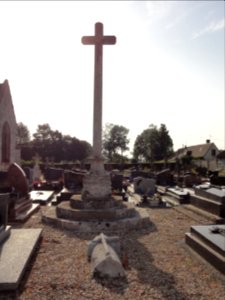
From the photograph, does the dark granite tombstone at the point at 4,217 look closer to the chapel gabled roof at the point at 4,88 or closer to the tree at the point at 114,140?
the chapel gabled roof at the point at 4,88

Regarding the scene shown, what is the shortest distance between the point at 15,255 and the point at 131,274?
7.26 feet

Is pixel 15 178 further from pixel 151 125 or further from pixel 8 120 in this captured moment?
pixel 151 125

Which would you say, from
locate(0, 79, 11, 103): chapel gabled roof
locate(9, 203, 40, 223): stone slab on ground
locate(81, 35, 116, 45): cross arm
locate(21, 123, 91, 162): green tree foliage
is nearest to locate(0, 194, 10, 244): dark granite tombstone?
locate(9, 203, 40, 223): stone slab on ground

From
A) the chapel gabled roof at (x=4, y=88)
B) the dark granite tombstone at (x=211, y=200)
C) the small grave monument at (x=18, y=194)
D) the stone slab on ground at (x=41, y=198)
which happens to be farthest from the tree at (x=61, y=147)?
the dark granite tombstone at (x=211, y=200)

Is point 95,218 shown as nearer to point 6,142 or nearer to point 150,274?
point 150,274

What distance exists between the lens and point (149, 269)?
20.8ft

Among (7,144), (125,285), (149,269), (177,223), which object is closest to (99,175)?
(177,223)

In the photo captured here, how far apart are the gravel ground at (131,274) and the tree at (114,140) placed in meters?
81.9

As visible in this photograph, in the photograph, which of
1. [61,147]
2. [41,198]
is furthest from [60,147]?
[41,198]

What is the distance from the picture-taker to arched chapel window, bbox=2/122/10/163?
27694 mm

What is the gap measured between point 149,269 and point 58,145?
237 ft

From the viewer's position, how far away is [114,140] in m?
91.2

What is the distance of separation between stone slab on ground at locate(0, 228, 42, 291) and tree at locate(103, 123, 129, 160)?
82529 millimetres

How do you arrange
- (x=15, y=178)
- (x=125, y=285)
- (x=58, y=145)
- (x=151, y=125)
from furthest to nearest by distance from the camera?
(x=151, y=125) → (x=58, y=145) → (x=15, y=178) → (x=125, y=285)
